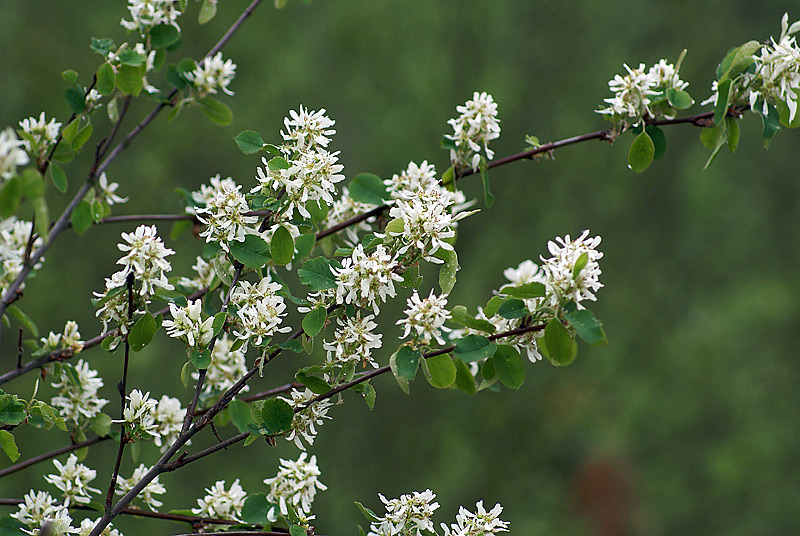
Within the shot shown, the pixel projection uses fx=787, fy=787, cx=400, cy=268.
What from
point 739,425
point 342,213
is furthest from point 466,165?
point 739,425

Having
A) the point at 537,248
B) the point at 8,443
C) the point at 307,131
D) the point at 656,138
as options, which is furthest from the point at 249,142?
the point at 537,248

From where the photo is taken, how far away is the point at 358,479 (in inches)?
189

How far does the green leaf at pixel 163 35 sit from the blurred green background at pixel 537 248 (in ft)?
Result: 9.08

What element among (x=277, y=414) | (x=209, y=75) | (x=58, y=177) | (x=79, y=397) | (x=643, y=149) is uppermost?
(x=209, y=75)

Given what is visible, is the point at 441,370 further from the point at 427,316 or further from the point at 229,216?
the point at 229,216

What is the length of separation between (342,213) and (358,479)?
3627 millimetres

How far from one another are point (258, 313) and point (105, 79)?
1.43 feet

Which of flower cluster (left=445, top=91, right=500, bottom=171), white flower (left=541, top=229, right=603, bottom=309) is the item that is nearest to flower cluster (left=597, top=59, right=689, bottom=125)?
flower cluster (left=445, top=91, right=500, bottom=171)

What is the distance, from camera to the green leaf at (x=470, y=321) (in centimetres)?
101

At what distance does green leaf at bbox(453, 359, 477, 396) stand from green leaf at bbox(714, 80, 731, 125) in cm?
55

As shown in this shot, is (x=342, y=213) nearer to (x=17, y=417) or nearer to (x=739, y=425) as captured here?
(x=17, y=417)

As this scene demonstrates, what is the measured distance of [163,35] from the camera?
127 cm

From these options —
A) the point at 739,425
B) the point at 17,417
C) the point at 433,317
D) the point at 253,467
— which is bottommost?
the point at 17,417

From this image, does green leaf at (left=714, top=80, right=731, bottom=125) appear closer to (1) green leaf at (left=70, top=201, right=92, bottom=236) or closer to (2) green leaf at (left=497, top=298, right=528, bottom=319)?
(2) green leaf at (left=497, top=298, right=528, bottom=319)
